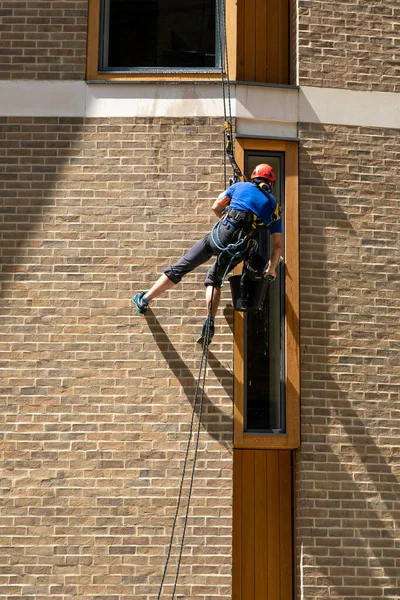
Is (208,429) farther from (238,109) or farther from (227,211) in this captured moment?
(238,109)

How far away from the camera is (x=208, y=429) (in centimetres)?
1008

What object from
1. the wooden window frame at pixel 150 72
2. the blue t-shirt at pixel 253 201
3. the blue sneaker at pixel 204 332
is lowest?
the blue sneaker at pixel 204 332

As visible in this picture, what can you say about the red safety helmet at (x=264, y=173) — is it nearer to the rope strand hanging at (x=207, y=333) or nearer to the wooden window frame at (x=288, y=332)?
the rope strand hanging at (x=207, y=333)

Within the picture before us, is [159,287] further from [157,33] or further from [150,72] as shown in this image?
[157,33]

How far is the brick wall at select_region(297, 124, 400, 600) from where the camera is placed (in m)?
10.0

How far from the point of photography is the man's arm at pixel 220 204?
9969 millimetres

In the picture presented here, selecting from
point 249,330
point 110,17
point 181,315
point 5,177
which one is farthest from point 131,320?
point 110,17

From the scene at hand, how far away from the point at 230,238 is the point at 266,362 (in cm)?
137

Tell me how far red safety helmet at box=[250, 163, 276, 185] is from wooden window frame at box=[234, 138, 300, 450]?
2.15 ft

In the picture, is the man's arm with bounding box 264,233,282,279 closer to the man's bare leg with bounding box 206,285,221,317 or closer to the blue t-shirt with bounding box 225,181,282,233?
the blue t-shirt with bounding box 225,181,282,233

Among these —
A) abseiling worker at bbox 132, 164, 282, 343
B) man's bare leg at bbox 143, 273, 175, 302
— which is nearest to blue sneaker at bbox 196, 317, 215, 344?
abseiling worker at bbox 132, 164, 282, 343

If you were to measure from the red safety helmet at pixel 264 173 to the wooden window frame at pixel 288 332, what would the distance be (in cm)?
66

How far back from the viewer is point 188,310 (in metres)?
10.3

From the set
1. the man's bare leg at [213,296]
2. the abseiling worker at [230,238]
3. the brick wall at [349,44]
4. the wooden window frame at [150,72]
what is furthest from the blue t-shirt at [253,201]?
the brick wall at [349,44]
